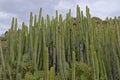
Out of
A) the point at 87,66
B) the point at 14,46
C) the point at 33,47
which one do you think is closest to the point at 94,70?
the point at 87,66

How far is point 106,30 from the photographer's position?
6.52 metres

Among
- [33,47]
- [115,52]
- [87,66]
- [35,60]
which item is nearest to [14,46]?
[33,47]

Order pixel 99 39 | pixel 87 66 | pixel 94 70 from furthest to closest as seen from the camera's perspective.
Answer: pixel 99 39
pixel 87 66
pixel 94 70

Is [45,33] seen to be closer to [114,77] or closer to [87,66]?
[87,66]

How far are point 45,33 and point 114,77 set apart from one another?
215cm

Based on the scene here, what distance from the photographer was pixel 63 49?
586 cm

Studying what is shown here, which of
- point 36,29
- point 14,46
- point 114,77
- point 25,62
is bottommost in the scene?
point 114,77

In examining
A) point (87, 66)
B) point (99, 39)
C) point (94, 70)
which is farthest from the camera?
point (99, 39)

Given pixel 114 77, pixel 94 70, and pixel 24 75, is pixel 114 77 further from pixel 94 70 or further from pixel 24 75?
pixel 24 75

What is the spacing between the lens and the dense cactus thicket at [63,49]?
234 inches

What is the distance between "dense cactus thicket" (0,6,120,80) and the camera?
5.95 metres

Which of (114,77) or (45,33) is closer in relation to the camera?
(114,77)

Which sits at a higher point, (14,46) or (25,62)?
(14,46)

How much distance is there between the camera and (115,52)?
250 inches
